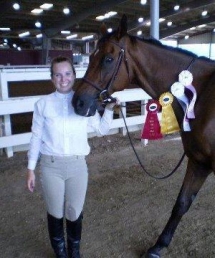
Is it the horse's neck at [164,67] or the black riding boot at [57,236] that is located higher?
the horse's neck at [164,67]

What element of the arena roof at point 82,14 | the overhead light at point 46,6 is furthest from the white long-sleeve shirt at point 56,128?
the overhead light at point 46,6

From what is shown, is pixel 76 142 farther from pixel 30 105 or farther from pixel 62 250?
pixel 30 105

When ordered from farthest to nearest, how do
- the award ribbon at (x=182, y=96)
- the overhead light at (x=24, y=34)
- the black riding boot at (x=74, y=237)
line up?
the overhead light at (x=24, y=34), the black riding boot at (x=74, y=237), the award ribbon at (x=182, y=96)

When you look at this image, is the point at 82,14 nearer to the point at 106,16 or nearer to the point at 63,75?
the point at 106,16

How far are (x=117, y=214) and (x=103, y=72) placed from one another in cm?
152

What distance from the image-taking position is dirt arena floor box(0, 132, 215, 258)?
8.20 ft

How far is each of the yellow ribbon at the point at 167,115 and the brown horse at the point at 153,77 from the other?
39 mm

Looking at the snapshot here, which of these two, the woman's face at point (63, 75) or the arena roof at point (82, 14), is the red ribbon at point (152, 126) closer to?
the woman's face at point (63, 75)

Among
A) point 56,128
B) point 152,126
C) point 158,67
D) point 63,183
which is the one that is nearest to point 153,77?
point 158,67

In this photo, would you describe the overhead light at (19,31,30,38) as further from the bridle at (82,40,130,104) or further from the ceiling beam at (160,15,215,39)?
the bridle at (82,40,130,104)

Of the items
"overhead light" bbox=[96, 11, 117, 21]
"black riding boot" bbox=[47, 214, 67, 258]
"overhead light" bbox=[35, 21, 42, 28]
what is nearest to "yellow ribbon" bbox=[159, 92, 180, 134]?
"black riding boot" bbox=[47, 214, 67, 258]

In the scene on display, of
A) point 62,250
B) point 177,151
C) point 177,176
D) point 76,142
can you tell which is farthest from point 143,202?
point 177,151

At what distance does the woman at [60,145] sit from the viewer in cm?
208

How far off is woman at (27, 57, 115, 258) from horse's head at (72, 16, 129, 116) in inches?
3.9
